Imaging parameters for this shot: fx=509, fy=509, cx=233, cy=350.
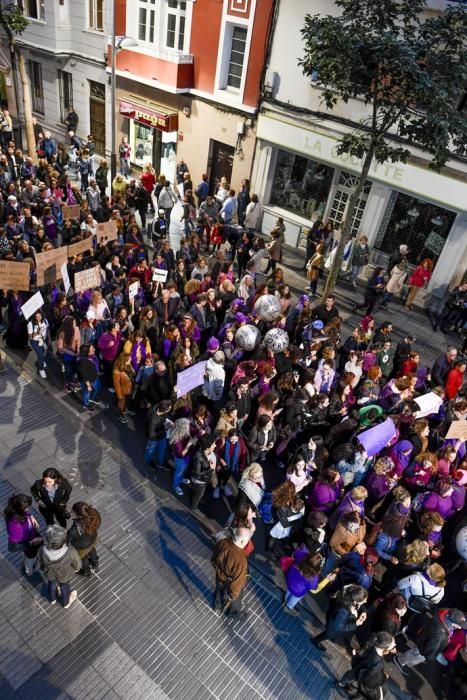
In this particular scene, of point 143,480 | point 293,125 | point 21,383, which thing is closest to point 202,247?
point 293,125

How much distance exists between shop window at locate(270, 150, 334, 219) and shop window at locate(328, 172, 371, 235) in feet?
1.14

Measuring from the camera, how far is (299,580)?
20.1 ft

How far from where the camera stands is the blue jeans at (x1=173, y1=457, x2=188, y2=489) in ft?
24.8

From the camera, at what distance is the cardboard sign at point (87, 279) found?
9.76 metres

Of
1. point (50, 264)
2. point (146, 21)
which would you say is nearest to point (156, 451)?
point (50, 264)

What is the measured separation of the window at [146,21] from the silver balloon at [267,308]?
1398 centimetres

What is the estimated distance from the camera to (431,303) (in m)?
15.1

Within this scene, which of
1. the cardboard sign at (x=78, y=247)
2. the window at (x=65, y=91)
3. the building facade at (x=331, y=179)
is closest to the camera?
the cardboard sign at (x=78, y=247)

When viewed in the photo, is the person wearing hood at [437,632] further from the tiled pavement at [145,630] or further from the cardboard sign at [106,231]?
the cardboard sign at [106,231]

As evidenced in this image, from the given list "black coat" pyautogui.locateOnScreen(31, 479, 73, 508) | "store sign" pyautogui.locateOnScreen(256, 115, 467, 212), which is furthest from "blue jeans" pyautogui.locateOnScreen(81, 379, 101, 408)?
"store sign" pyautogui.locateOnScreen(256, 115, 467, 212)

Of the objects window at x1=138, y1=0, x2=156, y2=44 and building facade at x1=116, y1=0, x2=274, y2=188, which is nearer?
building facade at x1=116, y1=0, x2=274, y2=188

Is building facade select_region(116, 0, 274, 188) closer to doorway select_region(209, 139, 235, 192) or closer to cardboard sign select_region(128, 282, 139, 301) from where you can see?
doorway select_region(209, 139, 235, 192)

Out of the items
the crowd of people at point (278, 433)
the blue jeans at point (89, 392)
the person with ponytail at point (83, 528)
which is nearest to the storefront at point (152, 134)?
the crowd of people at point (278, 433)

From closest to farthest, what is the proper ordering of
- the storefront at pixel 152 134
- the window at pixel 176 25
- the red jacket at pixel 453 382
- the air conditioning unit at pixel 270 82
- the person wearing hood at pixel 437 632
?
the person wearing hood at pixel 437 632, the red jacket at pixel 453 382, the air conditioning unit at pixel 270 82, the window at pixel 176 25, the storefront at pixel 152 134
